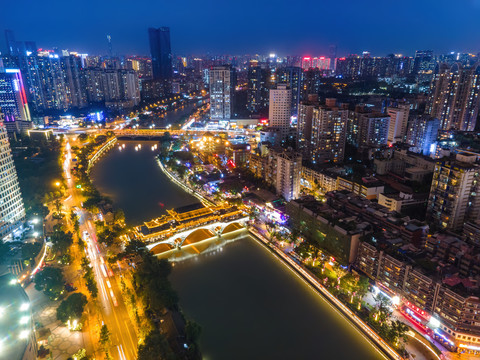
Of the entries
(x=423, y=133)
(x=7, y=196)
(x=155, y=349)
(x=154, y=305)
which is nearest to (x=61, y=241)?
(x=7, y=196)

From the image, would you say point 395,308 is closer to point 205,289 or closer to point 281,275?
point 281,275

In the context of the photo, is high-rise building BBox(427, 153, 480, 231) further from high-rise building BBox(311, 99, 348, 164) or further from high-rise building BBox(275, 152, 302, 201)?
high-rise building BBox(311, 99, 348, 164)

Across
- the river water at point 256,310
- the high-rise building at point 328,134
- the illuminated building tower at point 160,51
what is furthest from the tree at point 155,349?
the illuminated building tower at point 160,51

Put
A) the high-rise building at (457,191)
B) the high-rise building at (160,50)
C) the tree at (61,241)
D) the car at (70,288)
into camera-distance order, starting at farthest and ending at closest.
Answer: the high-rise building at (160,50)
the high-rise building at (457,191)
the tree at (61,241)
the car at (70,288)

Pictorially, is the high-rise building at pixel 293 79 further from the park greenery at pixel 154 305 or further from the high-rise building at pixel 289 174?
the park greenery at pixel 154 305

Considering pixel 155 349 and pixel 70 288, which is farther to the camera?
pixel 70 288

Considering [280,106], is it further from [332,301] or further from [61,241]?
[61,241]
